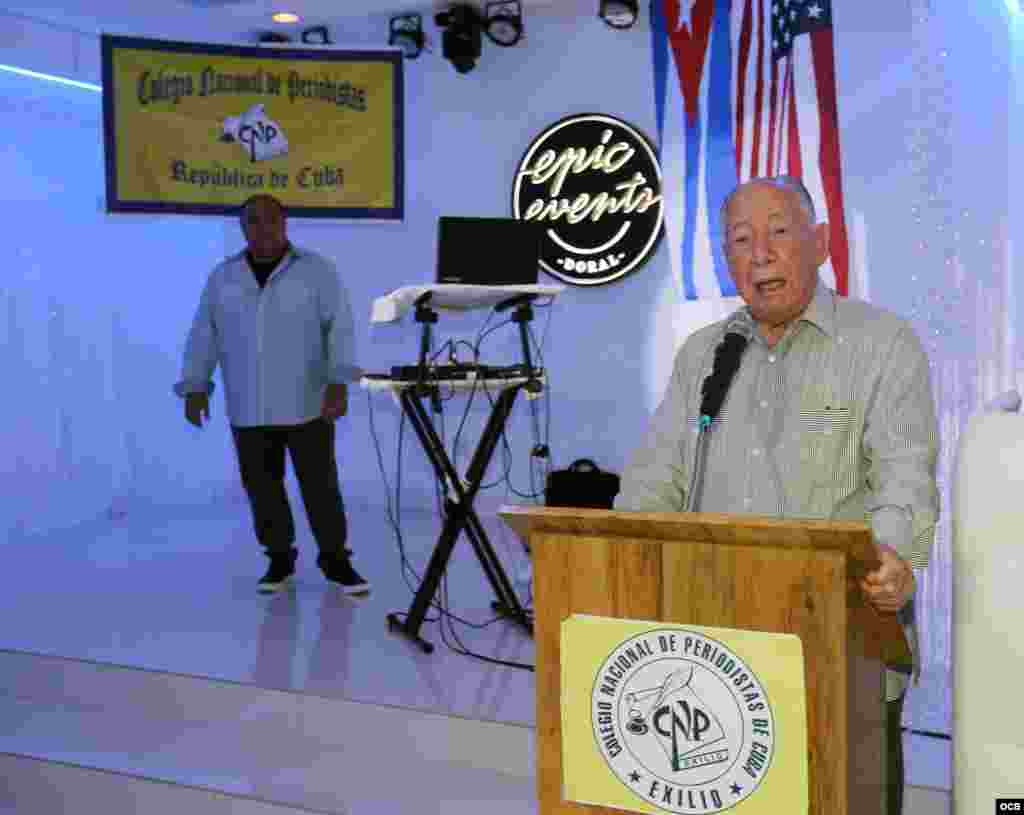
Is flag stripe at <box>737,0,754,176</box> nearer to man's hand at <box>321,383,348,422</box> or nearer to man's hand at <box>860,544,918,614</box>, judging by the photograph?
man's hand at <box>321,383,348,422</box>

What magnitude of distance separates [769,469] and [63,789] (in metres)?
2.50

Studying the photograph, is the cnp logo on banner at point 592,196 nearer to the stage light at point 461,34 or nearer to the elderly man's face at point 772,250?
the stage light at point 461,34

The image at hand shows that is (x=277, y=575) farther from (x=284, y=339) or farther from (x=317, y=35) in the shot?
(x=317, y=35)

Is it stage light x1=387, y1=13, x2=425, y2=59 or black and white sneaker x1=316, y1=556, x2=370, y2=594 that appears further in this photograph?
stage light x1=387, y1=13, x2=425, y2=59

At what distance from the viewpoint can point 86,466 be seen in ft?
22.7

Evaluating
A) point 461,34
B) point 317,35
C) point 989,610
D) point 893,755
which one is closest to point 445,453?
point 893,755

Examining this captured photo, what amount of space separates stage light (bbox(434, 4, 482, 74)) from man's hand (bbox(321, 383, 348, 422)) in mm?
2650

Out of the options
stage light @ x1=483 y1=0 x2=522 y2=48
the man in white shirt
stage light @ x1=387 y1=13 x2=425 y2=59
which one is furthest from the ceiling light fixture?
stage light @ x1=483 y1=0 x2=522 y2=48

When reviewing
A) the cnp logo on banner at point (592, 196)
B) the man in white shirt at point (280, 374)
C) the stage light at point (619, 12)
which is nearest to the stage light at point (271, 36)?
the cnp logo on banner at point (592, 196)

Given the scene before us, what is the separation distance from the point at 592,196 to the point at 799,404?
467cm

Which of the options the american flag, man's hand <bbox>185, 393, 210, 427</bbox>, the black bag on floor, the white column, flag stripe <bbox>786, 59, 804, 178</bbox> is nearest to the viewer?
the white column

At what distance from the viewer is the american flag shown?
4.55m

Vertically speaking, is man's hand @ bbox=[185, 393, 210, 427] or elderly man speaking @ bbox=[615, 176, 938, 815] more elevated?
elderly man speaking @ bbox=[615, 176, 938, 815]

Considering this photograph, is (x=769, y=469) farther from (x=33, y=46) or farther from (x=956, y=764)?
(x=33, y=46)
